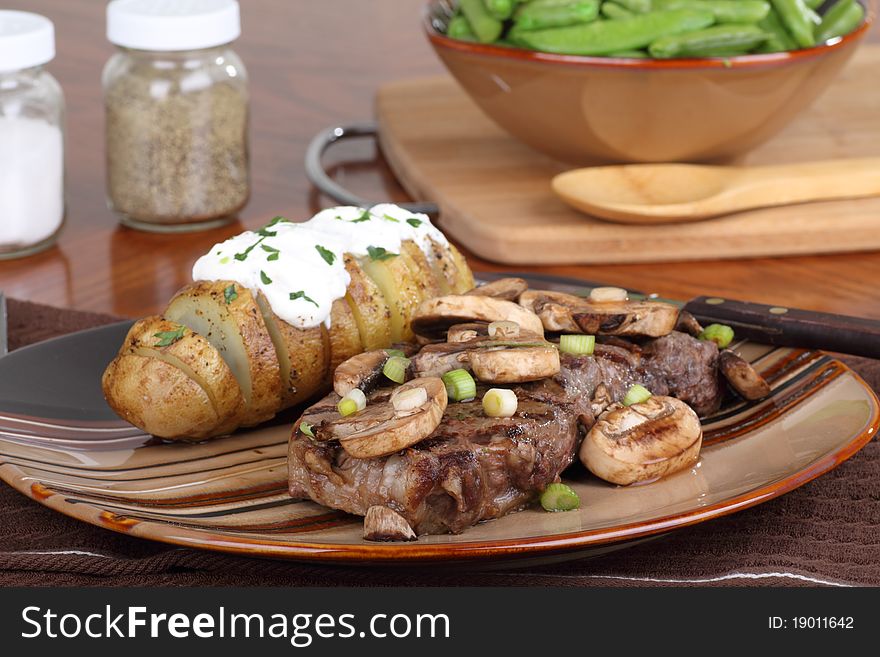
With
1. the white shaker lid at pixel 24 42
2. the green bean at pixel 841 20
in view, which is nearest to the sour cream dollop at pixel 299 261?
the white shaker lid at pixel 24 42

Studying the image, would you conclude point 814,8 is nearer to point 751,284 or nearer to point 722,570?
point 751,284

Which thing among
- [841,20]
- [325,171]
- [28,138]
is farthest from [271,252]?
[841,20]

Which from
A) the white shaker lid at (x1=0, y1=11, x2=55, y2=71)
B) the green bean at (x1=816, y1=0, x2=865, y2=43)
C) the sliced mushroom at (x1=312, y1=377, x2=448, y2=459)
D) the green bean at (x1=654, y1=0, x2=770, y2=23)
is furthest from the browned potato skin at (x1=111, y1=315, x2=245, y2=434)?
the green bean at (x1=816, y1=0, x2=865, y2=43)

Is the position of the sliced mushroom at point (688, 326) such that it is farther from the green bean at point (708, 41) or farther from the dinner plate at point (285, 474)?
the green bean at point (708, 41)

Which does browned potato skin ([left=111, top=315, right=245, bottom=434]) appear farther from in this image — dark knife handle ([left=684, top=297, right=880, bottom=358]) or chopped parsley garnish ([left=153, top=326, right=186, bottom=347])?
dark knife handle ([left=684, top=297, right=880, bottom=358])

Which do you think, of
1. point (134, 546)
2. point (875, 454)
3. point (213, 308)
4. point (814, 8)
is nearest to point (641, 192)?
point (814, 8)

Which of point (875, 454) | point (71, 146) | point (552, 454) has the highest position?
point (552, 454)
